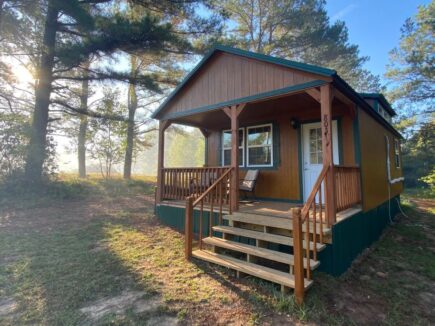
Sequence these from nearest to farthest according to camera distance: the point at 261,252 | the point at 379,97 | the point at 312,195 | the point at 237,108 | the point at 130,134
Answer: the point at 312,195 < the point at 261,252 < the point at 237,108 < the point at 379,97 < the point at 130,134

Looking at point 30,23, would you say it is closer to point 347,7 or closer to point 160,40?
point 160,40

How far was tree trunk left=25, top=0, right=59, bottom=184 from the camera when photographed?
9109mm

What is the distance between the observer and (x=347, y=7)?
13.8 m

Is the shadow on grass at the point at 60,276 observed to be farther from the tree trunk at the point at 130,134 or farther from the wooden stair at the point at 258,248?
the tree trunk at the point at 130,134

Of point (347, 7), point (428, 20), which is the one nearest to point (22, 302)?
point (347, 7)

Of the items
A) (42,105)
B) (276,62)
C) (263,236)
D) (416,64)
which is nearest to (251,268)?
(263,236)

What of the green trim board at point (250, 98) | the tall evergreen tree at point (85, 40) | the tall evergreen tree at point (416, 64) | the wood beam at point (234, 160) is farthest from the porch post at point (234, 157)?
the tall evergreen tree at point (416, 64)

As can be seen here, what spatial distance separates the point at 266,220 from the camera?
411 centimetres

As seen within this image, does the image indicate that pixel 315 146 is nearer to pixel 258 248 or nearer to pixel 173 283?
pixel 258 248

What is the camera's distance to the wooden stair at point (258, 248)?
3.13 metres

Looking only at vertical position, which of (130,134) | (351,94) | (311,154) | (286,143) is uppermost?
(130,134)

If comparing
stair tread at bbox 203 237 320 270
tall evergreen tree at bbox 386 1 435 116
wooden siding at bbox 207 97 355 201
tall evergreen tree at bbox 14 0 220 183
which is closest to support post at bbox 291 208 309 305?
stair tread at bbox 203 237 320 270

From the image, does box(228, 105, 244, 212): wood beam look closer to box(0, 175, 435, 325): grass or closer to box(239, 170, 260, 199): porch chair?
box(0, 175, 435, 325): grass

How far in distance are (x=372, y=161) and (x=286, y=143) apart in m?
2.04
